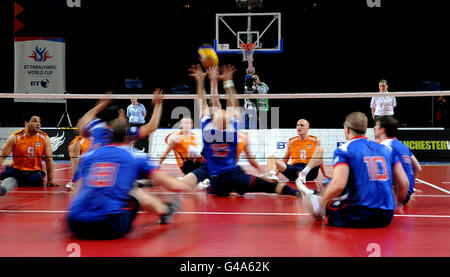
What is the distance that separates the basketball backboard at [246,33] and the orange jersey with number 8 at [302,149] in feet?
27.4

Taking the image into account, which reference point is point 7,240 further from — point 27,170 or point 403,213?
point 403,213

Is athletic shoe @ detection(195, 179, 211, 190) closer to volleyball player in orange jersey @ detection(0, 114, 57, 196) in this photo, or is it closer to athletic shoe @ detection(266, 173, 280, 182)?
athletic shoe @ detection(266, 173, 280, 182)

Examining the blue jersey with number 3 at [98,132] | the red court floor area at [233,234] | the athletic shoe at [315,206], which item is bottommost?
the red court floor area at [233,234]

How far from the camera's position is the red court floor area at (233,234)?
3.22 metres

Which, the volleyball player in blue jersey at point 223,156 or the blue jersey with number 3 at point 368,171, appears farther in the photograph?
the volleyball player in blue jersey at point 223,156

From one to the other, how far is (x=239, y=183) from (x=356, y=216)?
167 centimetres

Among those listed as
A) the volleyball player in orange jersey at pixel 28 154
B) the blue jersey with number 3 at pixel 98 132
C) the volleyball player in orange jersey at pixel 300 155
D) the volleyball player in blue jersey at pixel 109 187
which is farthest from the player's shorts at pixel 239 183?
the volleyball player in orange jersey at pixel 28 154

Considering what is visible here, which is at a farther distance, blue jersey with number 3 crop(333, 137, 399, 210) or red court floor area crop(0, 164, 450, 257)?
blue jersey with number 3 crop(333, 137, 399, 210)

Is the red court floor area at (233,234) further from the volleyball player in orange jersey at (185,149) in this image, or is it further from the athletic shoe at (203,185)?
the volleyball player in orange jersey at (185,149)

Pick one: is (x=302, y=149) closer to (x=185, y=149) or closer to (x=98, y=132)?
(x=185, y=149)

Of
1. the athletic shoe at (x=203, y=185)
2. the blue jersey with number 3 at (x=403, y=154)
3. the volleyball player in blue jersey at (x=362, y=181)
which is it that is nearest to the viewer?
the volleyball player in blue jersey at (x=362, y=181)

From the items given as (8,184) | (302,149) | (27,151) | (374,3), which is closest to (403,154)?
(302,149)

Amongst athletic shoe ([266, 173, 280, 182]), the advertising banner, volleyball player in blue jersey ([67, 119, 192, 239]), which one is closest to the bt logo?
the advertising banner

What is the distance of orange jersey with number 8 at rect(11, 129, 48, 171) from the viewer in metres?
6.98
